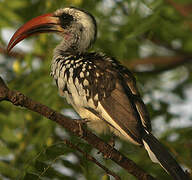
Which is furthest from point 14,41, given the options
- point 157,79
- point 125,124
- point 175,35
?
point 157,79

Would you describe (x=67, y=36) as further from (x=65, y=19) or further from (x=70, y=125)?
(x=70, y=125)

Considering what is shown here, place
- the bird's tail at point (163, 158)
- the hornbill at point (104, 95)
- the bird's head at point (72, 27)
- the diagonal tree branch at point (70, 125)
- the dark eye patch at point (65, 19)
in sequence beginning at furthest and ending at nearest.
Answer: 1. the dark eye patch at point (65, 19)
2. the bird's head at point (72, 27)
3. the hornbill at point (104, 95)
4. the bird's tail at point (163, 158)
5. the diagonal tree branch at point (70, 125)

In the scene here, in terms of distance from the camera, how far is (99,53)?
12.3 ft

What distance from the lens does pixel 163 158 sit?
115 inches

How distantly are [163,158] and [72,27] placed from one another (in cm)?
180

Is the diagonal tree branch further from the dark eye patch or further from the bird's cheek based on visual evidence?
the dark eye patch

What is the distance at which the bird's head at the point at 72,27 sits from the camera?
13.3 feet

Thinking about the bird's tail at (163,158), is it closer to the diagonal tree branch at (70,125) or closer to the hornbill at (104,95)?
the hornbill at (104,95)

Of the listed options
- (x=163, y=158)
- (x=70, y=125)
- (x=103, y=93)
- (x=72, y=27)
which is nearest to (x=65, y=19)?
(x=72, y=27)

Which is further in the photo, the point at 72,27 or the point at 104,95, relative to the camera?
the point at 72,27

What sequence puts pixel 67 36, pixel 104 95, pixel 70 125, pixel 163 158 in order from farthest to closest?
pixel 67 36 → pixel 104 95 → pixel 163 158 → pixel 70 125

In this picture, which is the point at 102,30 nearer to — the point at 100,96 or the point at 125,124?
the point at 100,96

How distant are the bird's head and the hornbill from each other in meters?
0.03

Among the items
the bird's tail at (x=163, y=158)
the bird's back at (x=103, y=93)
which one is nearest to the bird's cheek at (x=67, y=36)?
the bird's back at (x=103, y=93)
